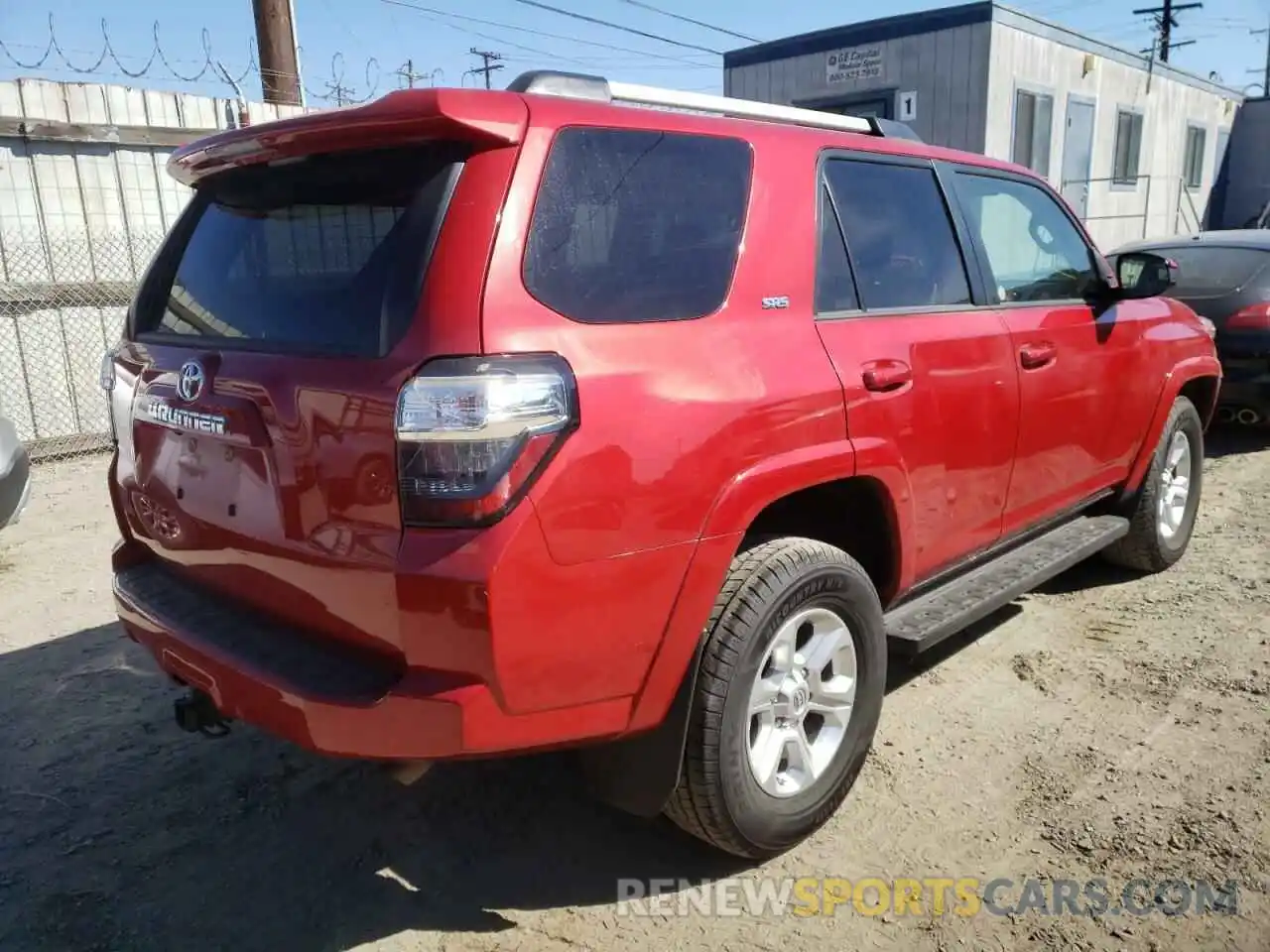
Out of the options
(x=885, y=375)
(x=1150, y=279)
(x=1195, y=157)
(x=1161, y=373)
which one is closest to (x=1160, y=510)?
(x=1161, y=373)

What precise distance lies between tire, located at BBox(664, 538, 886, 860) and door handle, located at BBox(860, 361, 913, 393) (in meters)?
0.50

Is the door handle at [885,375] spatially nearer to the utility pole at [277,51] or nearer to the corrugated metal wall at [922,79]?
the utility pole at [277,51]

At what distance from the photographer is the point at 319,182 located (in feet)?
7.66

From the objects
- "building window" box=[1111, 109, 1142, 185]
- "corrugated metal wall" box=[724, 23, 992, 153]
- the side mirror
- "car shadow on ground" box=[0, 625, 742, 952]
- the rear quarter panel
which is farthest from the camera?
"building window" box=[1111, 109, 1142, 185]

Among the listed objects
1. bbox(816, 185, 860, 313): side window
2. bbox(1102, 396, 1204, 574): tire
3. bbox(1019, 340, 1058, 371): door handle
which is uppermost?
bbox(816, 185, 860, 313): side window

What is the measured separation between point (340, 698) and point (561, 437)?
727 millimetres

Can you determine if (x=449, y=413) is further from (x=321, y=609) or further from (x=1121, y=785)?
(x=1121, y=785)

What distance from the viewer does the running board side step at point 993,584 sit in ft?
10.2

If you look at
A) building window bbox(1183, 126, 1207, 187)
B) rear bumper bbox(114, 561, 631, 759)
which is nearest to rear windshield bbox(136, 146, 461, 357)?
rear bumper bbox(114, 561, 631, 759)

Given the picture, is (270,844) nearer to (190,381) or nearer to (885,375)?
(190,381)

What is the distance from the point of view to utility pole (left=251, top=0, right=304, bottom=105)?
8.73 meters

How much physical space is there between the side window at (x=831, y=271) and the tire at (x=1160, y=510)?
99.6 inches

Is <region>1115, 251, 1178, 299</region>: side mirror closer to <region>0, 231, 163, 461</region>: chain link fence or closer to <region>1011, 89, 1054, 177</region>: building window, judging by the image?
<region>0, 231, 163, 461</region>: chain link fence

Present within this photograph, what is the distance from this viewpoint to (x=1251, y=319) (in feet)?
23.7
